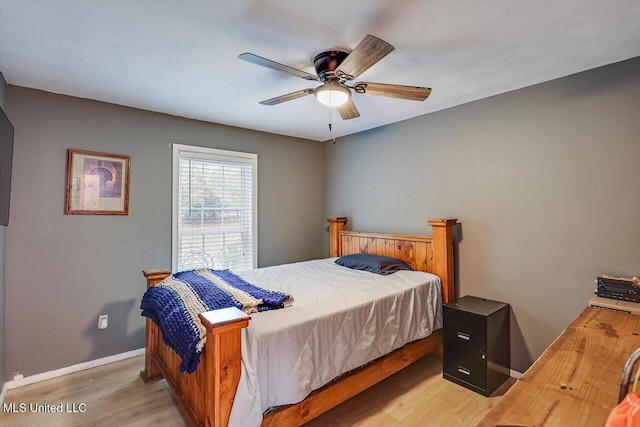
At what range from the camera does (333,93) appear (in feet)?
6.59

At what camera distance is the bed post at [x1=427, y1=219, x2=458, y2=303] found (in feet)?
9.54

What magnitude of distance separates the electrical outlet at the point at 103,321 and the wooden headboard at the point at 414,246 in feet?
8.47

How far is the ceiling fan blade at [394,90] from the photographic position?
2.03 meters

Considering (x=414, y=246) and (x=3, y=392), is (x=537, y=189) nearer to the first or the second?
(x=414, y=246)

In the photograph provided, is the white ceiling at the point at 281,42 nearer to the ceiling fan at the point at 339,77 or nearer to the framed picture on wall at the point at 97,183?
the ceiling fan at the point at 339,77

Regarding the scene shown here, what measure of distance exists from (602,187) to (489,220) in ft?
2.66

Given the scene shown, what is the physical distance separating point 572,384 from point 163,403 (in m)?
2.52

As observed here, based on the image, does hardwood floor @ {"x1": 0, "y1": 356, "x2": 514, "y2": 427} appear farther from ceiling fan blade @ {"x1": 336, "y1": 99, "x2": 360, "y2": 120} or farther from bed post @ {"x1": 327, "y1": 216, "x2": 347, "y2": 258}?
ceiling fan blade @ {"x1": 336, "y1": 99, "x2": 360, "y2": 120}

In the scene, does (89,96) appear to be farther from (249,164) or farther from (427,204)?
(427,204)

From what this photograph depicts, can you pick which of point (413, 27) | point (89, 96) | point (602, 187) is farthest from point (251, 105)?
point (602, 187)

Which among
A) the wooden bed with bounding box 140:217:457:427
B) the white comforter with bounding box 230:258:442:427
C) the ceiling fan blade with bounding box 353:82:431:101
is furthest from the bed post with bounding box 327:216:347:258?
the ceiling fan blade with bounding box 353:82:431:101

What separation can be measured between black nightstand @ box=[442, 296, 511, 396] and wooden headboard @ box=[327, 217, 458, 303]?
1.19ft

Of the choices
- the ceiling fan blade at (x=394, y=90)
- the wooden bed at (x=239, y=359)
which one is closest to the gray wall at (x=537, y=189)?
the wooden bed at (x=239, y=359)

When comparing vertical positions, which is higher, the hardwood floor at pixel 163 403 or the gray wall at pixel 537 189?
the gray wall at pixel 537 189
